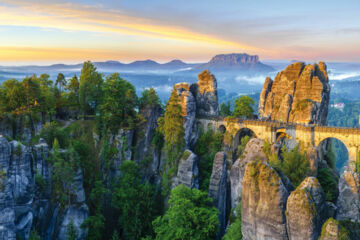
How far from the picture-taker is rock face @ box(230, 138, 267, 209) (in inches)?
1336

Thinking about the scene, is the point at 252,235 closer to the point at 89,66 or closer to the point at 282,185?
the point at 282,185

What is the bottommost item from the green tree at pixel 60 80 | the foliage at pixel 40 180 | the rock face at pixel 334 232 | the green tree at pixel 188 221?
the green tree at pixel 188 221

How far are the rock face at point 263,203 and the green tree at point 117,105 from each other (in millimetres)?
27534

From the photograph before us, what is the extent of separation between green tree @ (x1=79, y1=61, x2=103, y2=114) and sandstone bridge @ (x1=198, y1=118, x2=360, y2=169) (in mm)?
18139

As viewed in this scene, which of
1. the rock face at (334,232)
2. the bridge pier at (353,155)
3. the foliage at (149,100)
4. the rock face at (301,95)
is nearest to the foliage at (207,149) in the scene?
the foliage at (149,100)

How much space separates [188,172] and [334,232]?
923 inches

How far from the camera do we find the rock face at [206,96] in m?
53.3

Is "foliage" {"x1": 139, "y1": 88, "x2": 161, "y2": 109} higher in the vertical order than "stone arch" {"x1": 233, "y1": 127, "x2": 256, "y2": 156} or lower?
higher

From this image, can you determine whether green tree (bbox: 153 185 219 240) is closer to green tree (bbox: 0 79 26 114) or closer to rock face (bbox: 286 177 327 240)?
rock face (bbox: 286 177 327 240)

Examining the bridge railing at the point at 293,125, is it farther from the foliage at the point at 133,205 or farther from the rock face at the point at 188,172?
the foliage at the point at 133,205

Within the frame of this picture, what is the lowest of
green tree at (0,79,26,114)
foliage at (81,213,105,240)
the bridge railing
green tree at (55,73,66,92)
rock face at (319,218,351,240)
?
foliage at (81,213,105,240)

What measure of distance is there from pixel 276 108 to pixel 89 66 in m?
34.2

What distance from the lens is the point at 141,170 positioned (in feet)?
150

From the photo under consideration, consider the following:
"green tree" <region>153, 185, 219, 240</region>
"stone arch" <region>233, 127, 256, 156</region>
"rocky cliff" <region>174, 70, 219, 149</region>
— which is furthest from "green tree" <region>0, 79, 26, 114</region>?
"stone arch" <region>233, 127, 256, 156</region>
